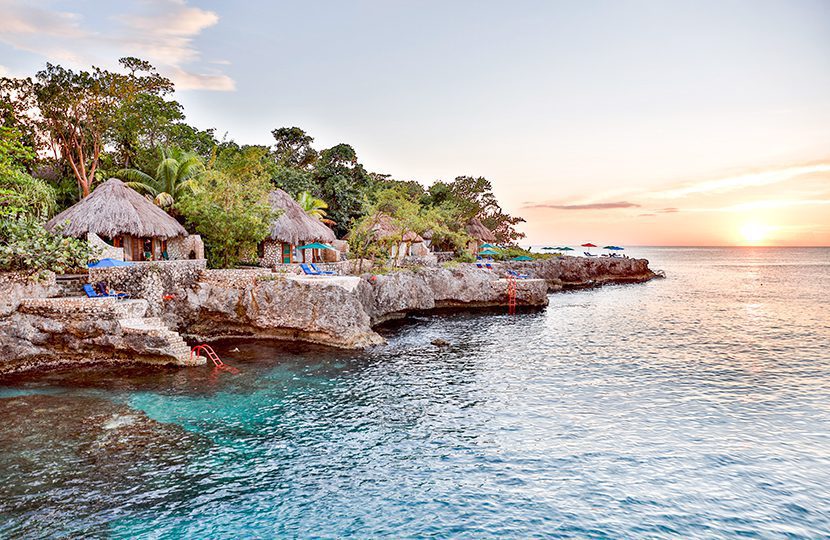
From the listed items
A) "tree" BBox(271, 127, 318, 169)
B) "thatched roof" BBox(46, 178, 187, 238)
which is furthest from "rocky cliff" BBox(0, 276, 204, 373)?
"tree" BBox(271, 127, 318, 169)

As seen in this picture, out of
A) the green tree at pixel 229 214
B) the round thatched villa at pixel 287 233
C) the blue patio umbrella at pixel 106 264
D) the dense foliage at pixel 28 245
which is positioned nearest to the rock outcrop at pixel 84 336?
the dense foliage at pixel 28 245

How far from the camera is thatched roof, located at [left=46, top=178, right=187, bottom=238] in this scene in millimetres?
26859

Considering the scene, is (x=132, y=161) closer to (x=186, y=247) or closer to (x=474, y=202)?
(x=186, y=247)

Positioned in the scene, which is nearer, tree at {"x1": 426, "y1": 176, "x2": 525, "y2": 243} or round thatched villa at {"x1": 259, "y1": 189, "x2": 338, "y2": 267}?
round thatched villa at {"x1": 259, "y1": 189, "x2": 338, "y2": 267}

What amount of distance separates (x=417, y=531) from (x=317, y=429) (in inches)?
249

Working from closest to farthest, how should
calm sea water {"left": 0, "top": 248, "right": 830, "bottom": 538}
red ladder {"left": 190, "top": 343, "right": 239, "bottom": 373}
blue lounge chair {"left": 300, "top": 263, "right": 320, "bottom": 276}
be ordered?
calm sea water {"left": 0, "top": 248, "right": 830, "bottom": 538} → red ladder {"left": 190, "top": 343, "right": 239, "bottom": 373} → blue lounge chair {"left": 300, "top": 263, "right": 320, "bottom": 276}

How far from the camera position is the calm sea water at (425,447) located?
11133 mm

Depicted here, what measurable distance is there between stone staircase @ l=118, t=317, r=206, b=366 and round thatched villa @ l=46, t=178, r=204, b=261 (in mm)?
5282

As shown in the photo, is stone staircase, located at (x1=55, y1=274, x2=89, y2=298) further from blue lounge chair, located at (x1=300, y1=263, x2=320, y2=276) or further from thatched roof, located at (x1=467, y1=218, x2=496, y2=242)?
thatched roof, located at (x1=467, y1=218, x2=496, y2=242)

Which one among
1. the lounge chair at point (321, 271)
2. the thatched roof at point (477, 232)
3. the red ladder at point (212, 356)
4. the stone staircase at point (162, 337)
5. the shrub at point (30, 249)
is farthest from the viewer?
the thatched roof at point (477, 232)

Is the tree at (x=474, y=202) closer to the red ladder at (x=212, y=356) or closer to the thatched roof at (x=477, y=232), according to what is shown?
the thatched roof at (x=477, y=232)

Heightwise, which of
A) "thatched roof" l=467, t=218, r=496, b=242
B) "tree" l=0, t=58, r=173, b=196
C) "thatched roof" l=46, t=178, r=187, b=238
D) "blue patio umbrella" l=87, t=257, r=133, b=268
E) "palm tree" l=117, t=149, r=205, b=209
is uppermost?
"tree" l=0, t=58, r=173, b=196

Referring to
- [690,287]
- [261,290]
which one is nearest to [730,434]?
[261,290]

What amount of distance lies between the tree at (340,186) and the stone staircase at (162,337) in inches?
1320
